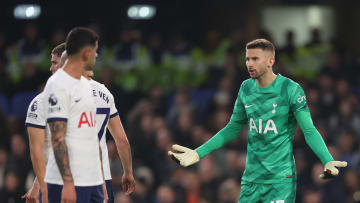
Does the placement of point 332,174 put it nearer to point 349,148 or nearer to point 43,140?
point 43,140

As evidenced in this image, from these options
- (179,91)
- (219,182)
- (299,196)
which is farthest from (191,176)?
(179,91)

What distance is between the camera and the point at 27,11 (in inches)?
592

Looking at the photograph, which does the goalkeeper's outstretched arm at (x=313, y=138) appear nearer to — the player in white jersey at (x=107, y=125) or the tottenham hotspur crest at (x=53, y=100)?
the player in white jersey at (x=107, y=125)

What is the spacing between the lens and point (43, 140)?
582 centimetres

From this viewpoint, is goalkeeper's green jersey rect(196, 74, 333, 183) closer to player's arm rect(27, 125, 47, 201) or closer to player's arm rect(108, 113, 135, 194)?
player's arm rect(108, 113, 135, 194)

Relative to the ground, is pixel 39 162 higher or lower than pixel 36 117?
lower

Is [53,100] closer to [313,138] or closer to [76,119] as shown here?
[76,119]

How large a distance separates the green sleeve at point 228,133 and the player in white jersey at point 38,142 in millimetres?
1234

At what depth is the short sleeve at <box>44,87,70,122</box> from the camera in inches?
203

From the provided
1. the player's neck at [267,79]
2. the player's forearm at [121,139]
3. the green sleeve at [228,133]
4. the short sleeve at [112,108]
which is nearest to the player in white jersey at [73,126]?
the short sleeve at [112,108]

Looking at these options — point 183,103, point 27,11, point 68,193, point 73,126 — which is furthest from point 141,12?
point 68,193

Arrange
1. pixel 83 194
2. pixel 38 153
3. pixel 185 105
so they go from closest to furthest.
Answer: pixel 83 194 < pixel 38 153 < pixel 185 105

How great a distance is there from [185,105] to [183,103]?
5cm

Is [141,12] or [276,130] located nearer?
[276,130]
